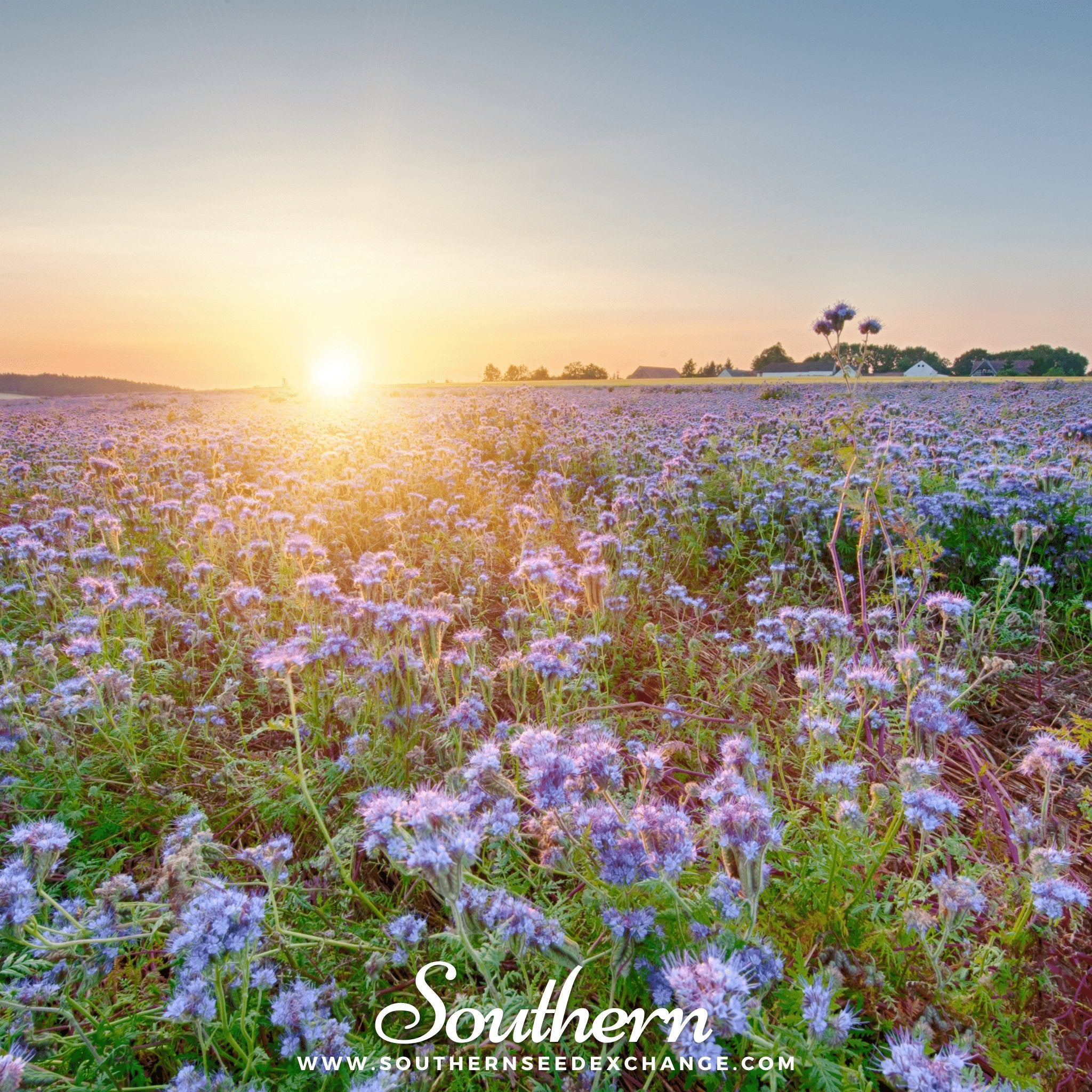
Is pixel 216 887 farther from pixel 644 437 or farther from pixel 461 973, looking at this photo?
pixel 644 437

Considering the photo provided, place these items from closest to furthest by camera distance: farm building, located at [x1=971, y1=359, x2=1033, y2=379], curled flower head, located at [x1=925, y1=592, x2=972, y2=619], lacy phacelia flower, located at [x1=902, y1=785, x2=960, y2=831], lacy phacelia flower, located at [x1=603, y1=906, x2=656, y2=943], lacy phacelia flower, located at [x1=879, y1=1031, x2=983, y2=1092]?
lacy phacelia flower, located at [x1=879, y1=1031, x2=983, y2=1092] < lacy phacelia flower, located at [x1=603, y1=906, x2=656, y2=943] < lacy phacelia flower, located at [x1=902, y1=785, x2=960, y2=831] < curled flower head, located at [x1=925, y1=592, x2=972, y2=619] < farm building, located at [x1=971, y1=359, x2=1033, y2=379]

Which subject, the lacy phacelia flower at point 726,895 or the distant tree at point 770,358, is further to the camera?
the distant tree at point 770,358

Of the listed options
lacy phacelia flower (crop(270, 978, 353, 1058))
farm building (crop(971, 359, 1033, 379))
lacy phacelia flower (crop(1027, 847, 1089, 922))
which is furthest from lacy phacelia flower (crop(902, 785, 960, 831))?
farm building (crop(971, 359, 1033, 379))

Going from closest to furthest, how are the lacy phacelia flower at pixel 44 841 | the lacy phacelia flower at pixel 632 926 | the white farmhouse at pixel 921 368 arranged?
the lacy phacelia flower at pixel 632 926
the lacy phacelia flower at pixel 44 841
the white farmhouse at pixel 921 368

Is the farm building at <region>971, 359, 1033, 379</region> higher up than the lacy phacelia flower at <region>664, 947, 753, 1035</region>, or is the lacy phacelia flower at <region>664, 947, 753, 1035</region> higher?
the farm building at <region>971, 359, 1033, 379</region>

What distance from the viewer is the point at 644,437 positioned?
30.9 feet

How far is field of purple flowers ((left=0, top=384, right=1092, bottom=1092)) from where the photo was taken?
167cm

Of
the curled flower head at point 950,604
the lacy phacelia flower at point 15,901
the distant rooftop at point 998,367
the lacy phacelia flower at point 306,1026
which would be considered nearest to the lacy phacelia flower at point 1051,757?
the curled flower head at point 950,604

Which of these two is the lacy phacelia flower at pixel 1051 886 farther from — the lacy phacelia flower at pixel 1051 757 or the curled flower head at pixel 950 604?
the curled flower head at pixel 950 604

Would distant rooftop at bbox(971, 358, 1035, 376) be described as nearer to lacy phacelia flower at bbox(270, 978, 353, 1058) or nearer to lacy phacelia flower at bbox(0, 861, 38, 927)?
lacy phacelia flower at bbox(270, 978, 353, 1058)

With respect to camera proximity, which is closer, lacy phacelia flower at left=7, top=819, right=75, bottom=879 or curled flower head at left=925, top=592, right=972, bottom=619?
lacy phacelia flower at left=7, top=819, right=75, bottom=879

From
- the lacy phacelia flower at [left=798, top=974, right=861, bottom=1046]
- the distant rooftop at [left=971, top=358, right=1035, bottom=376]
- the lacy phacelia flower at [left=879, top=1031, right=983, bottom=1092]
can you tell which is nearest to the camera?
the lacy phacelia flower at [left=879, top=1031, right=983, bottom=1092]

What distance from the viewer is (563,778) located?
176 centimetres

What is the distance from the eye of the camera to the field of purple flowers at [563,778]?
65.6 inches
